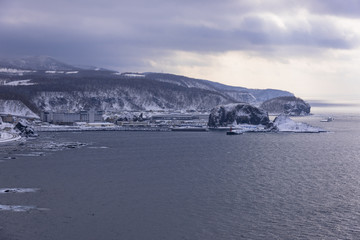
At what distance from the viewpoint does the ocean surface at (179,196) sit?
1129 inches

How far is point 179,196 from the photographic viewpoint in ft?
125

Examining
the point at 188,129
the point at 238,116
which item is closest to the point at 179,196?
the point at 188,129

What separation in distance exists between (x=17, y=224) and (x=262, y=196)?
2048 centimetres

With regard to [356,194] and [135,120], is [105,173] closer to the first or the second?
[356,194]

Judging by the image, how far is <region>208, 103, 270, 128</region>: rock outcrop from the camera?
137 m

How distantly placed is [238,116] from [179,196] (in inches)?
4001

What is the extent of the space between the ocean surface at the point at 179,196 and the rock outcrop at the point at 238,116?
69.2 meters

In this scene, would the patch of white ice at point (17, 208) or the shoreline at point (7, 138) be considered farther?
the shoreline at point (7, 138)

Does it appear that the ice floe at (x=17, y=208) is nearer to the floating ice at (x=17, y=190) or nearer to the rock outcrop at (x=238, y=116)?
the floating ice at (x=17, y=190)

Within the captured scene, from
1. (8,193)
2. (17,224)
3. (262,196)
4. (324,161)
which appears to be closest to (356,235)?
(262,196)

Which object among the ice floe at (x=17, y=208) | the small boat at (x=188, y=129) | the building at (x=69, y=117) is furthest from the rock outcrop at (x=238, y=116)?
the ice floe at (x=17, y=208)

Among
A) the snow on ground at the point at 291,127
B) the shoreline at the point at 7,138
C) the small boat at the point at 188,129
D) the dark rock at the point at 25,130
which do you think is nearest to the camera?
the shoreline at the point at 7,138

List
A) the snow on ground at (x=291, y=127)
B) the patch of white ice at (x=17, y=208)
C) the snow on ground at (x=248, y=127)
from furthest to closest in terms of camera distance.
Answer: the snow on ground at (x=248, y=127) < the snow on ground at (x=291, y=127) < the patch of white ice at (x=17, y=208)

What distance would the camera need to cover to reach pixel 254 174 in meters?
48.7
